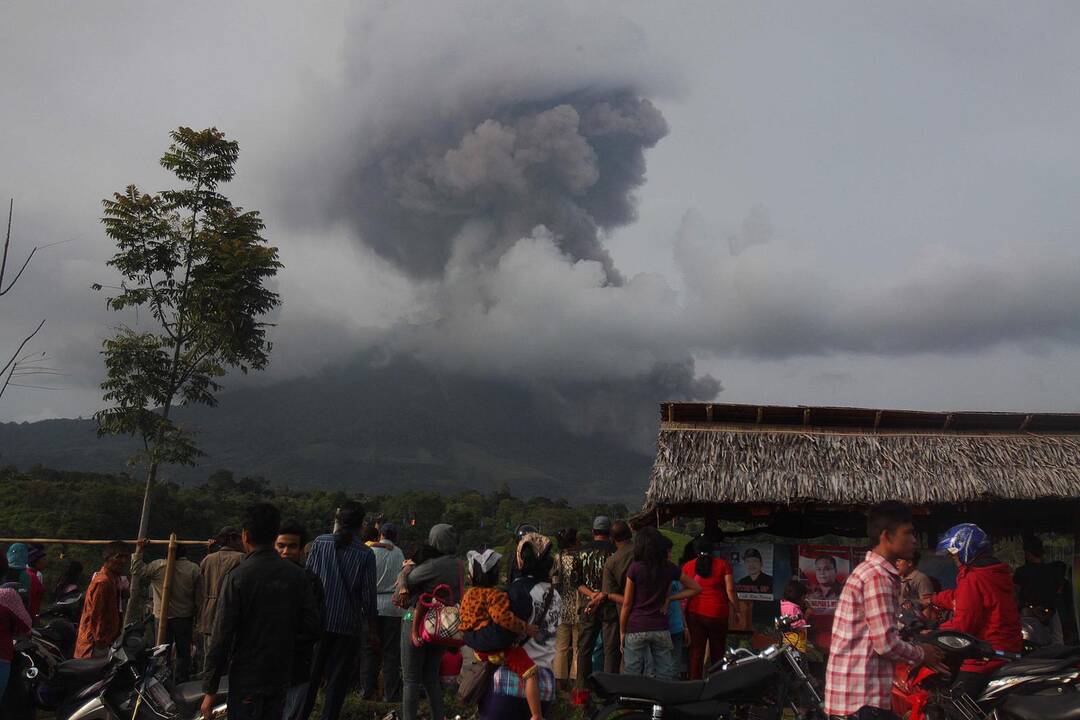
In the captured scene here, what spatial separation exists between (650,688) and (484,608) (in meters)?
1.03

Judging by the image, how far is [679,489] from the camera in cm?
905

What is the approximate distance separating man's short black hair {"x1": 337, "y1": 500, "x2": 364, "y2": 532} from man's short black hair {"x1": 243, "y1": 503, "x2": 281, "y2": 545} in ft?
3.90

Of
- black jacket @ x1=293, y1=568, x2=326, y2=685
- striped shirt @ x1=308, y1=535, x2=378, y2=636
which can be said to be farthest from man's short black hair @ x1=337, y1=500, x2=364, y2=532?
black jacket @ x1=293, y1=568, x2=326, y2=685

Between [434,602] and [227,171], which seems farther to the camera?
[227,171]

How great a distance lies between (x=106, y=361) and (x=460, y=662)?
9.33 m

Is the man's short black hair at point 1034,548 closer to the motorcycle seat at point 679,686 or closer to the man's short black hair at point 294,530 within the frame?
the motorcycle seat at point 679,686

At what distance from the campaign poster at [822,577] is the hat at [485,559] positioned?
18.1 feet

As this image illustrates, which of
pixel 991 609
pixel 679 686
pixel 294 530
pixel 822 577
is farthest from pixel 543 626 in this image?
pixel 822 577

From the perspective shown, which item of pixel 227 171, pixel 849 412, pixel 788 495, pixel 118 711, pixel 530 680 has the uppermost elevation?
pixel 227 171

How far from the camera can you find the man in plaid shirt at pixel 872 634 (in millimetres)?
3504

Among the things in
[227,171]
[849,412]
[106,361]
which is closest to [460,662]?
[849,412]

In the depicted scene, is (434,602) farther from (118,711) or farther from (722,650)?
(722,650)

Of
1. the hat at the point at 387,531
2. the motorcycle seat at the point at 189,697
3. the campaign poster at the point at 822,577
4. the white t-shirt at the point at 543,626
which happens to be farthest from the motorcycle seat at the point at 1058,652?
the hat at the point at 387,531

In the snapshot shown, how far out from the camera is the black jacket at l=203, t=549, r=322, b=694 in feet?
14.1
